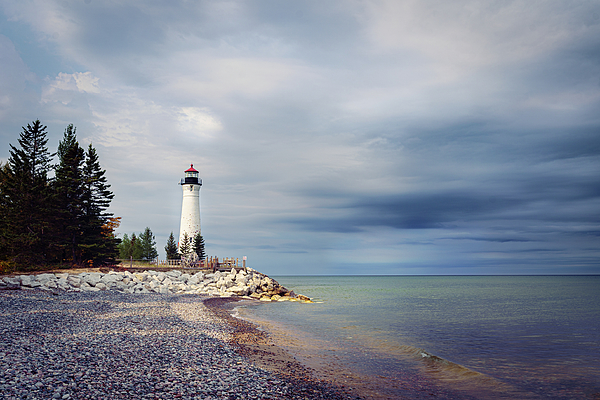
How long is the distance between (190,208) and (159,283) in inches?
870

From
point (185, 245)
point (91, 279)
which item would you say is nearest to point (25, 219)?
point (91, 279)

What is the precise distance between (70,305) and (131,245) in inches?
2405

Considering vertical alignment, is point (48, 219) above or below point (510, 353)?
above

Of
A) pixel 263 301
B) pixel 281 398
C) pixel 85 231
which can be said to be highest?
pixel 85 231

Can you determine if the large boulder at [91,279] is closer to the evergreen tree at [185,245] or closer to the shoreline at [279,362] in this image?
the shoreline at [279,362]

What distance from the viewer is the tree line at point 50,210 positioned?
37.9 meters

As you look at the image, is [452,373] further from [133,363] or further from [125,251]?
[125,251]

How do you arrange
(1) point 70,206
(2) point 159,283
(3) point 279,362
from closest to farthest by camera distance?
(3) point 279,362
(2) point 159,283
(1) point 70,206

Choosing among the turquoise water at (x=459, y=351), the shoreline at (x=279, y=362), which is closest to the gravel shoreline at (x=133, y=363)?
the shoreline at (x=279, y=362)

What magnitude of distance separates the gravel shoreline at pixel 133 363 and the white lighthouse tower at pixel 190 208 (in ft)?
135

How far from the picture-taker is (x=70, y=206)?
4159cm

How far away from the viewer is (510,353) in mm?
16609

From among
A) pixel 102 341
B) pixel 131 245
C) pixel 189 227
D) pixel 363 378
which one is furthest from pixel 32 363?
pixel 131 245

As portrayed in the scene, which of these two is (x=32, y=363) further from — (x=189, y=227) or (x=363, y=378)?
(x=189, y=227)
